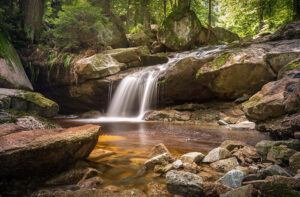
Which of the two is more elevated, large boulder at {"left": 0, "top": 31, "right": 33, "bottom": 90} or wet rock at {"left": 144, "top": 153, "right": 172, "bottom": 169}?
large boulder at {"left": 0, "top": 31, "right": 33, "bottom": 90}

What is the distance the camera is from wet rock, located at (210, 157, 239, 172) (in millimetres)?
2502

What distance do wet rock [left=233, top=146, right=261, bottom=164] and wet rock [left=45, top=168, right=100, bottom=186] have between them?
85.0 inches

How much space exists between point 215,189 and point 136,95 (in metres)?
8.81

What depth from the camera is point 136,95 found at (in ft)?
34.2

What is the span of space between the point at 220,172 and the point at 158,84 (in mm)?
Result: 7531

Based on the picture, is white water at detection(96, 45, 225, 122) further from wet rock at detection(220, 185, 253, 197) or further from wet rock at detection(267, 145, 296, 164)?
wet rock at detection(220, 185, 253, 197)

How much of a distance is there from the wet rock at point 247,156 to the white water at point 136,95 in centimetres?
709

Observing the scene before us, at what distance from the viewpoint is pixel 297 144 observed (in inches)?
110

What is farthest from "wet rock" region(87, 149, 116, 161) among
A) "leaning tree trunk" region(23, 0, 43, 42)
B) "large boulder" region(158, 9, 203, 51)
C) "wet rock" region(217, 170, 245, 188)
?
"leaning tree trunk" region(23, 0, 43, 42)

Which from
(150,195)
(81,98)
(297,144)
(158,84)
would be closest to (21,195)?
(150,195)

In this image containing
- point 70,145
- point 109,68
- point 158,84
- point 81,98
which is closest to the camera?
point 70,145

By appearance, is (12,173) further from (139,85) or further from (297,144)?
(139,85)

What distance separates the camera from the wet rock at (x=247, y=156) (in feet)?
8.97

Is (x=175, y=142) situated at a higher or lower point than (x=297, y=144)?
lower
